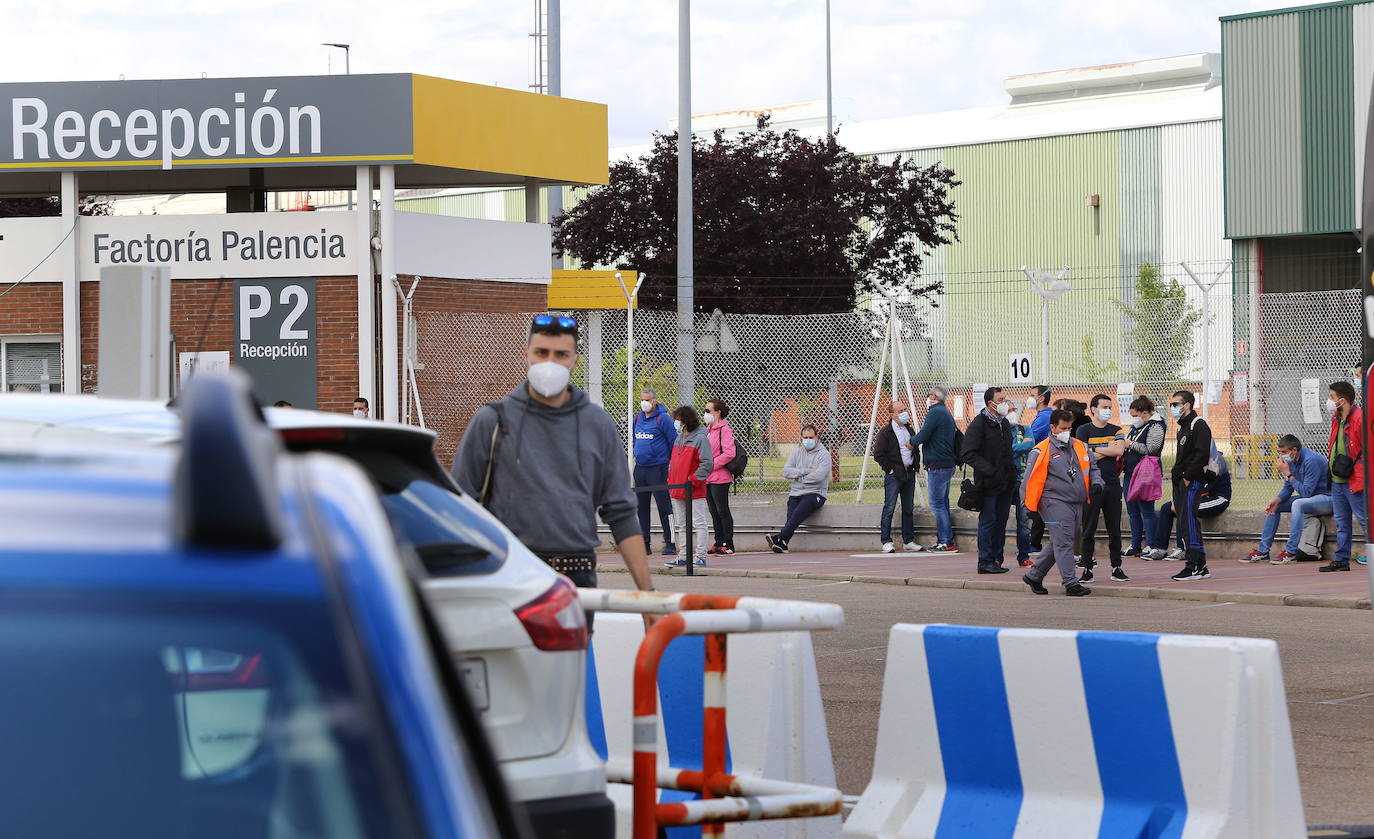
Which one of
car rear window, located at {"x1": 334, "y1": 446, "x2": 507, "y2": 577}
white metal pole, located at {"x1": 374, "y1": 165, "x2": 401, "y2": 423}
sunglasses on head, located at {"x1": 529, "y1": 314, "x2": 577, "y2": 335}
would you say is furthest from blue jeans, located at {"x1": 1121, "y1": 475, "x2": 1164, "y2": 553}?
car rear window, located at {"x1": 334, "y1": 446, "x2": 507, "y2": 577}

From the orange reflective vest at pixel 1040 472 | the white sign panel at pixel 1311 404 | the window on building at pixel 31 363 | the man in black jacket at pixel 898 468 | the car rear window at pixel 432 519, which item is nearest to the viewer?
the car rear window at pixel 432 519

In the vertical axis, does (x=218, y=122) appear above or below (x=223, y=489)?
above

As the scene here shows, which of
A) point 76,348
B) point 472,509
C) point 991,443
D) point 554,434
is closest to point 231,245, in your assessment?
point 76,348

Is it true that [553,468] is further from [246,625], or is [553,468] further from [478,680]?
[246,625]

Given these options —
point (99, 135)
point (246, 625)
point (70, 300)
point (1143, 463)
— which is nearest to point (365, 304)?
point (70, 300)

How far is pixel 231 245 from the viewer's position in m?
25.3

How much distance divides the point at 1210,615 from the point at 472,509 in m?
11.2

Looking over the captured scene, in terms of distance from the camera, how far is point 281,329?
2531cm

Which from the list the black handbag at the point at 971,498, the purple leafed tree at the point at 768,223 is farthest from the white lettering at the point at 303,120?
the purple leafed tree at the point at 768,223

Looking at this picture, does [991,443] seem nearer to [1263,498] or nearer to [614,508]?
[1263,498]

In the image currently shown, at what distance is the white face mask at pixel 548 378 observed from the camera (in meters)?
6.77

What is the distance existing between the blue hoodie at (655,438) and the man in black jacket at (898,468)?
2469 millimetres

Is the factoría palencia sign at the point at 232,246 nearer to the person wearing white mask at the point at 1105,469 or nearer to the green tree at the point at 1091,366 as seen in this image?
the green tree at the point at 1091,366

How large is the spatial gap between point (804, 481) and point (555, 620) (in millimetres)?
17420
